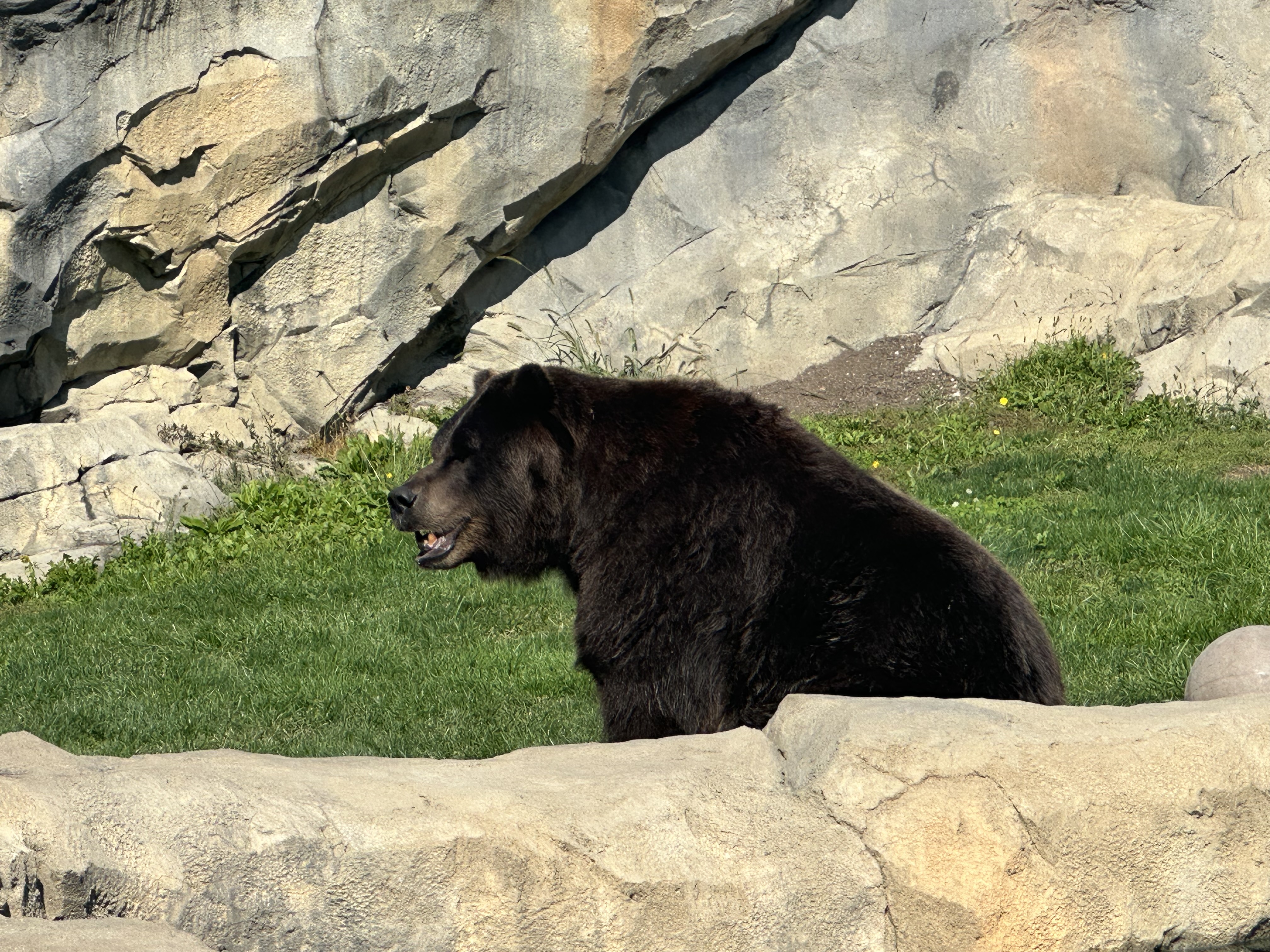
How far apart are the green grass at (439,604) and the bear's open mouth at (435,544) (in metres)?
1.19

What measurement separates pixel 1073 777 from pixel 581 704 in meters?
3.43

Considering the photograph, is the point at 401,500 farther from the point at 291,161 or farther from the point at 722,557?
the point at 291,161

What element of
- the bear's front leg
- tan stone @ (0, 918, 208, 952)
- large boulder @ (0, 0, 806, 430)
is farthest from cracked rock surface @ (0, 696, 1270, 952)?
large boulder @ (0, 0, 806, 430)

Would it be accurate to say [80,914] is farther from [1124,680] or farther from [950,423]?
[950,423]

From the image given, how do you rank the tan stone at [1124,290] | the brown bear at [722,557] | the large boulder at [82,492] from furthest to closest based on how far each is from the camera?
the tan stone at [1124,290] → the large boulder at [82,492] → the brown bear at [722,557]

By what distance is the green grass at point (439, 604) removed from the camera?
6.60 meters

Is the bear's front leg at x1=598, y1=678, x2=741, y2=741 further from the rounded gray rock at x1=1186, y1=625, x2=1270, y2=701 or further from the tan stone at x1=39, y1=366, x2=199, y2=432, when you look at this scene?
the tan stone at x1=39, y1=366, x2=199, y2=432

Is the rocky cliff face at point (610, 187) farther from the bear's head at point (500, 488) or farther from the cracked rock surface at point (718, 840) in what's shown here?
the cracked rock surface at point (718, 840)

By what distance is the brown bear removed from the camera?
4246mm

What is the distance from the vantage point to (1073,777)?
353cm

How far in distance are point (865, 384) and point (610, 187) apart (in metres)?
3.35

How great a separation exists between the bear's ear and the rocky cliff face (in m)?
8.23

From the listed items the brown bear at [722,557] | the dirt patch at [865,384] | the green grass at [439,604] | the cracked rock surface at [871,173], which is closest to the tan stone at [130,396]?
the green grass at [439,604]

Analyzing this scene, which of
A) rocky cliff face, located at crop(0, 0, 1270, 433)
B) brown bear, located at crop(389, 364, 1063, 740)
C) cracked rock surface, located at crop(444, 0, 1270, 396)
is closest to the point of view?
brown bear, located at crop(389, 364, 1063, 740)
